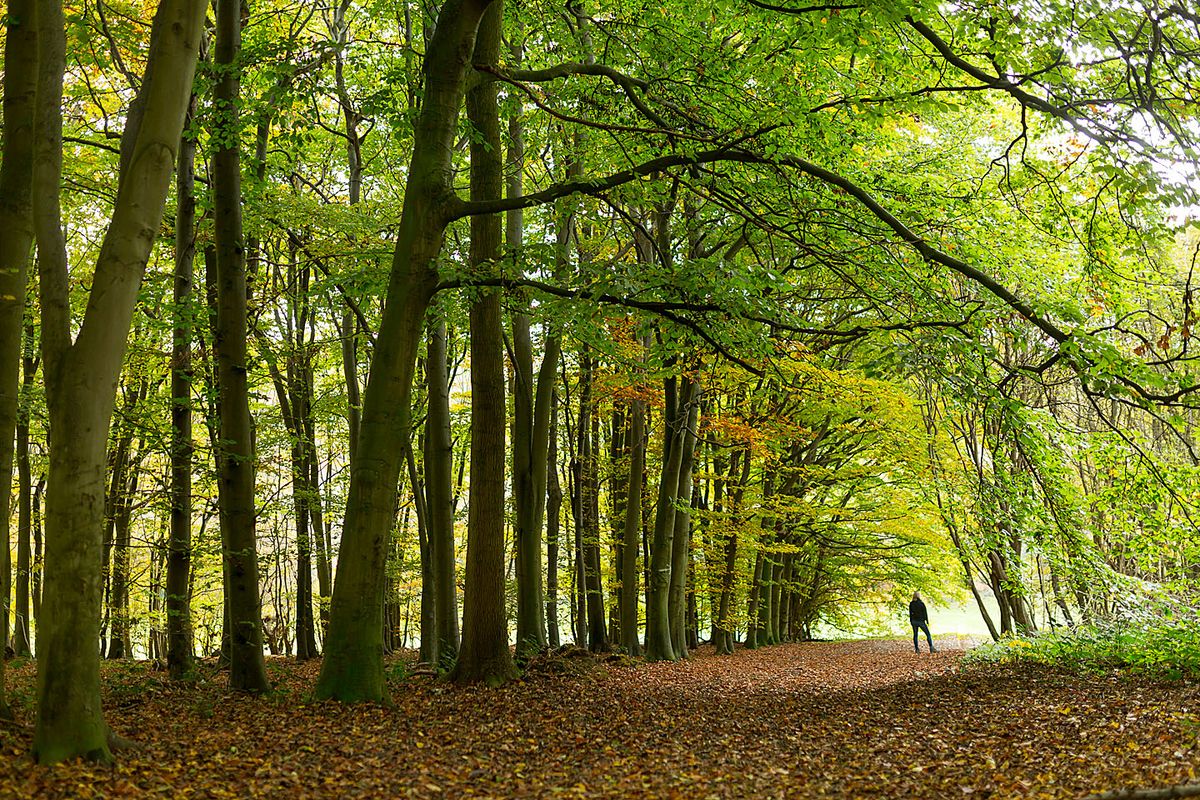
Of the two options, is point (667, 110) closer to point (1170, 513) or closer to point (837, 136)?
point (837, 136)

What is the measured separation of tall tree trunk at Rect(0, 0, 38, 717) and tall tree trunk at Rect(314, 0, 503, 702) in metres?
2.66


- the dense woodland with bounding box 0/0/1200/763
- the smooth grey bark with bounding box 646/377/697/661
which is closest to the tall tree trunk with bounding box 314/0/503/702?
the dense woodland with bounding box 0/0/1200/763

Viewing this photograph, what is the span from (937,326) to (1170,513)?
3716mm

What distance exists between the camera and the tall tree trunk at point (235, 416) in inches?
344

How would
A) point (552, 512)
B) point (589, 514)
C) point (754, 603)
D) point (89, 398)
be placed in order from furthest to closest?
point (754, 603) → point (589, 514) → point (552, 512) → point (89, 398)

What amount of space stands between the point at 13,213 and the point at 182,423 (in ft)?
14.2

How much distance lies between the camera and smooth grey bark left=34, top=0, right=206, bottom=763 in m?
4.98

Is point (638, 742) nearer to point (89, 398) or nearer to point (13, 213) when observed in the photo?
point (89, 398)

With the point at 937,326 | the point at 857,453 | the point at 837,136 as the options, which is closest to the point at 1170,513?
the point at 937,326

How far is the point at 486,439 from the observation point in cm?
1026

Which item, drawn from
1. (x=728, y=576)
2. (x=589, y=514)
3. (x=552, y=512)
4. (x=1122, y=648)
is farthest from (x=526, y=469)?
(x=589, y=514)

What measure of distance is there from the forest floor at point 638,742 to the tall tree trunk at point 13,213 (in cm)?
161

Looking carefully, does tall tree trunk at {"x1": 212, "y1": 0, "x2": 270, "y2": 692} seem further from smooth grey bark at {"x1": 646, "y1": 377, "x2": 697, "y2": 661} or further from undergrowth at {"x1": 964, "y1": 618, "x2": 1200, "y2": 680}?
undergrowth at {"x1": 964, "y1": 618, "x2": 1200, "y2": 680}

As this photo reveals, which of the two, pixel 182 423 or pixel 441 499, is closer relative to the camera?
pixel 182 423
